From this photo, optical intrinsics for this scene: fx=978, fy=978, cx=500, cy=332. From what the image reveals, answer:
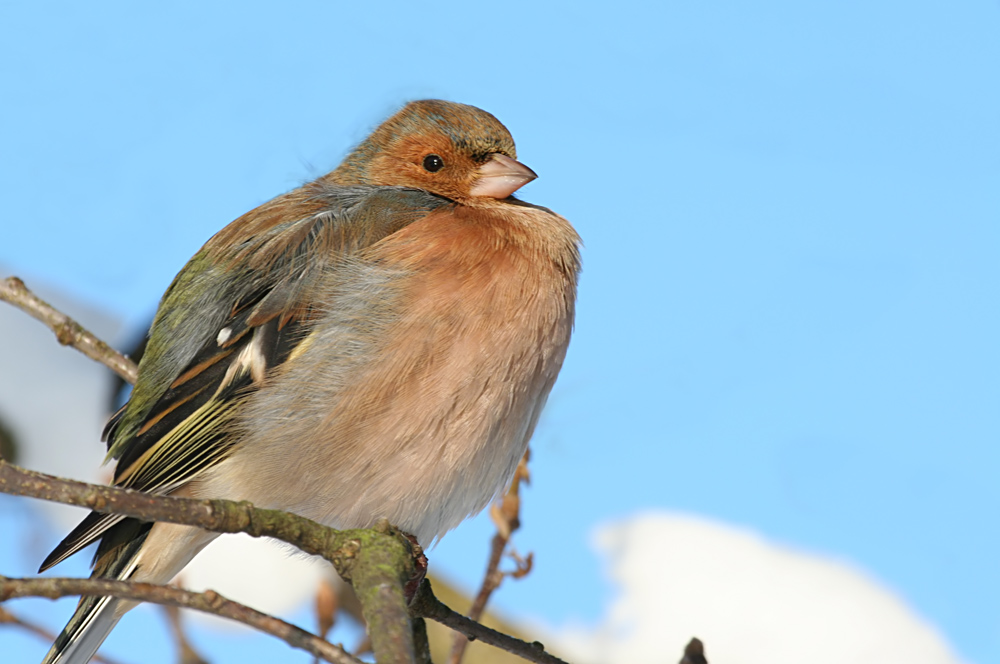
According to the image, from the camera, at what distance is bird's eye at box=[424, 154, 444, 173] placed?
445 centimetres

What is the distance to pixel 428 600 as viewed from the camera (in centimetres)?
339

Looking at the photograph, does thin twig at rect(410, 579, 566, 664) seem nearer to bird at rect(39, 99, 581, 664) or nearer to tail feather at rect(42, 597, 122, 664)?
bird at rect(39, 99, 581, 664)

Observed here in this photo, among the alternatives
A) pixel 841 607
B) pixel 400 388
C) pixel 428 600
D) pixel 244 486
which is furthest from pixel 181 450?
pixel 841 607

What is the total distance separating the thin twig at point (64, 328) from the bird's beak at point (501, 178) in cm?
171

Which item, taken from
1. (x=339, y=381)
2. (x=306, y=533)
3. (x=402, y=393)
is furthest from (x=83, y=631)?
(x=306, y=533)

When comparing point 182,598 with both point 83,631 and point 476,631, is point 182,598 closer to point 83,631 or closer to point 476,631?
point 476,631

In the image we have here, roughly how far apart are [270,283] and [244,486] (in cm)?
76

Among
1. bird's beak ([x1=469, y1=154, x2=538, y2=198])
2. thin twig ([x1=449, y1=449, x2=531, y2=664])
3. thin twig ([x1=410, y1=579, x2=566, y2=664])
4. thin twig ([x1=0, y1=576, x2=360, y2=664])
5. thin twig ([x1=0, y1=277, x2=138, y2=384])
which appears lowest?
thin twig ([x1=0, y1=576, x2=360, y2=664])

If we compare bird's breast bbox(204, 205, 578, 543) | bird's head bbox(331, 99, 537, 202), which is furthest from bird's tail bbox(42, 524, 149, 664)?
bird's head bbox(331, 99, 537, 202)

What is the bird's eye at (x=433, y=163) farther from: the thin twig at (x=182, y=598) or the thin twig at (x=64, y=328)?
the thin twig at (x=182, y=598)

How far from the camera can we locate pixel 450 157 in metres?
4.44

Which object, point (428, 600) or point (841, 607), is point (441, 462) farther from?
point (841, 607)

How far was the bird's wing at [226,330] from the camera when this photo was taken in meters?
3.54

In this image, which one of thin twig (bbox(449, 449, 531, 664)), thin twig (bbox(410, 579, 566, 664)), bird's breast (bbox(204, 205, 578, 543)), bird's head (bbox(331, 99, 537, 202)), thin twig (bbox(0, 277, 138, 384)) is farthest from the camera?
bird's head (bbox(331, 99, 537, 202))
